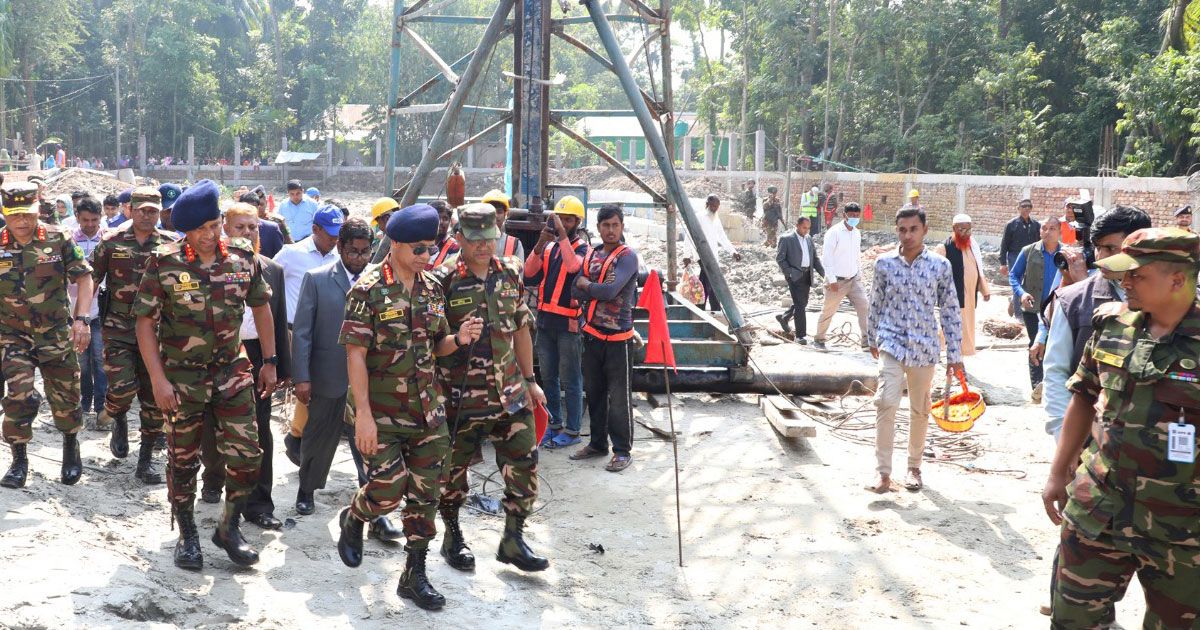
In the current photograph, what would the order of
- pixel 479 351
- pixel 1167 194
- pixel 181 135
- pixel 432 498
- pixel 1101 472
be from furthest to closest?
1. pixel 181 135
2. pixel 1167 194
3. pixel 479 351
4. pixel 432 498
5. pixel 1101 472

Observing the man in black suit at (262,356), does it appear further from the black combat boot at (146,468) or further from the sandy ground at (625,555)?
the black combat boot at (146,468)

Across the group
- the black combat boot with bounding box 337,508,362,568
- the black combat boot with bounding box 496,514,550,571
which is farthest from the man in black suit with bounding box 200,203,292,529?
the black combat boot with bounding box 496,514,550,571

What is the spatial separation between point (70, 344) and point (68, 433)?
52cm

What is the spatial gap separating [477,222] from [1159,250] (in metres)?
2.83

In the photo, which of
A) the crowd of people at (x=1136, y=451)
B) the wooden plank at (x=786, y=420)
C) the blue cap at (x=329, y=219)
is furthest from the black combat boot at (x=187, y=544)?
the wooden plank at (x=786, y=420)

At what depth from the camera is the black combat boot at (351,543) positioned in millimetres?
4898

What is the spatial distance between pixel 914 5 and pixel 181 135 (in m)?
32.8

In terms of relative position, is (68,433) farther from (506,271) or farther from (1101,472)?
(1101,472)

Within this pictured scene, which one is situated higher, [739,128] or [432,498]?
[739,128]

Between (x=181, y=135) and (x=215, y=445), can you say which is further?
(x=181, y=135)

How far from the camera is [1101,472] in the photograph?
3342mm

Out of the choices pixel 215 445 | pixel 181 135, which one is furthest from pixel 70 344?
pixel 181 135

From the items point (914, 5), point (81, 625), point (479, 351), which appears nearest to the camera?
point (81, 625)

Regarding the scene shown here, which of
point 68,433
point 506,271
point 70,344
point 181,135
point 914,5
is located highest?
point 914,5
